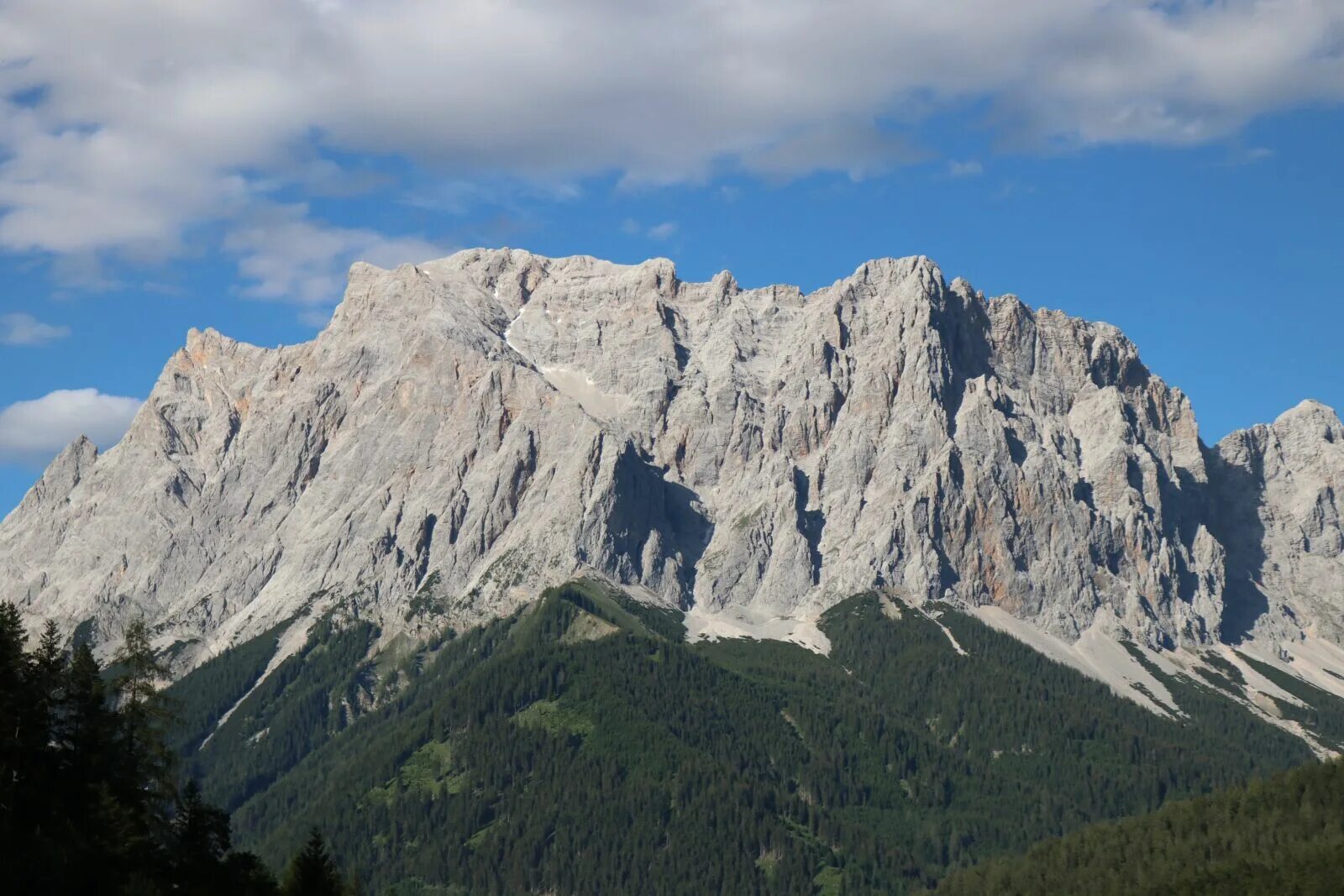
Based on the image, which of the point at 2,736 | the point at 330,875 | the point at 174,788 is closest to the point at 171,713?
the point at 174,788

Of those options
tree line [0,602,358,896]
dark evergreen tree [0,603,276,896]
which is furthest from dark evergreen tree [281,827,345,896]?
dark evergreen tree [0,603,276,896]

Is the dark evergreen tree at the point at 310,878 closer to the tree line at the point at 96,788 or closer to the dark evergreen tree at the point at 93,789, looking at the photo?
the tree line at the point at 96,788

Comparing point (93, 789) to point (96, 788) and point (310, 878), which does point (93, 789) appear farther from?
point (310, 878)

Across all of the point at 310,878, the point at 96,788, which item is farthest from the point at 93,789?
the point at 310,878

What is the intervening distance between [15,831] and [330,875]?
94.3 feet

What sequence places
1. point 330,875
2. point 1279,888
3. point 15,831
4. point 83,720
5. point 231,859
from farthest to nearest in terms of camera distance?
point 1279,888
point 330,875
point 231,859
point 83,720
point 15,831

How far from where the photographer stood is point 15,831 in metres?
86.9

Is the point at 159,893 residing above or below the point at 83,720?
below

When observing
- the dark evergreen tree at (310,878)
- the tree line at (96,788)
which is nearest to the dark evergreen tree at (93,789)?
the tree line at (96,788)

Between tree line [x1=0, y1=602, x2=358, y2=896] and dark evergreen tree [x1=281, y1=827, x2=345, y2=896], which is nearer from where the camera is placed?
tree line [x1=0, y1=602, x2=358, y2=896]

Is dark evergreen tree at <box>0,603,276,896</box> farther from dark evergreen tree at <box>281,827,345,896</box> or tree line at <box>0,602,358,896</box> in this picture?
dark evergreen tree at <box>281,827,345,896</box>

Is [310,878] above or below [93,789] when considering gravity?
below

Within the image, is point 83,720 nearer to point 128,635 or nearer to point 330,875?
point 128,635

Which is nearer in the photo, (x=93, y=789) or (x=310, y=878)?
(x=93, y=789)
